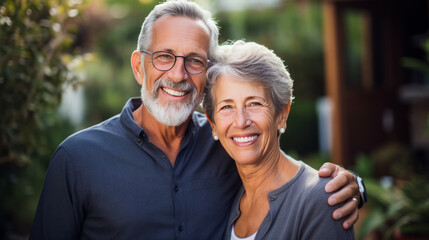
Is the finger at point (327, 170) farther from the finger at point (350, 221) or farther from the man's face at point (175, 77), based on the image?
the man's face at point (175, 77)

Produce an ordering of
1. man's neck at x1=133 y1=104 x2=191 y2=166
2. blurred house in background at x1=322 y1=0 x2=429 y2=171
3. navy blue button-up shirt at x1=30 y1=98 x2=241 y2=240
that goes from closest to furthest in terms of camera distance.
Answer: navy blue button-up shirt at x1=30 y1=98 x2=241 y2=240 < man's neck at x1=133 y1=104 x2=191 y2=166 < blurred house in background at x1=322 y1=0 x2=429 y2=171

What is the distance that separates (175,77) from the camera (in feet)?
7.60

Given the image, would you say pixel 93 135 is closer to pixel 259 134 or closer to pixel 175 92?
pixel 175 92

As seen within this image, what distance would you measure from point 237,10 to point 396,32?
191 inches

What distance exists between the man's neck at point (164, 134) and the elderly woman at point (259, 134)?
0.31 meters

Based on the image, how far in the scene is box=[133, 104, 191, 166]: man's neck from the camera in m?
2.41

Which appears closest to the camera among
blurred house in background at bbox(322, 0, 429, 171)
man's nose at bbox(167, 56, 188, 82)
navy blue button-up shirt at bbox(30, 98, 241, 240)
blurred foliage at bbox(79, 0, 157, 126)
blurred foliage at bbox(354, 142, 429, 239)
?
navy blue button-up shirt at bbox(30, 98, 241, 240)

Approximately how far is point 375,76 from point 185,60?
18.9 feet

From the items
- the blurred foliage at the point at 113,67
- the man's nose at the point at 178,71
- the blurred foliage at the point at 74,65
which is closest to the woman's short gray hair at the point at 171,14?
the man's nose at the point at 178,71

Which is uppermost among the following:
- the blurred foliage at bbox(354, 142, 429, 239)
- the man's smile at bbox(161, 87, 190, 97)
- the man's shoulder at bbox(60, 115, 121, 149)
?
the man's smile at bbox(161, 87, 190, 97)

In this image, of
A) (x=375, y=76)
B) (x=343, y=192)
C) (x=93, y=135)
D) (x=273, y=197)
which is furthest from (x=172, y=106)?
(x=375, y=76)

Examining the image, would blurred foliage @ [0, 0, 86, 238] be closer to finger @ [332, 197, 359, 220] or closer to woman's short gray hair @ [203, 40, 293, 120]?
woman's short gray hair @ [203, 40, 293, 120]

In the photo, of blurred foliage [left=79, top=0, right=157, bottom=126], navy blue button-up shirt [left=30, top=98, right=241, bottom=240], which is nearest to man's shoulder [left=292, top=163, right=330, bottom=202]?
navy blue button-up shirt [left=30, top=98, right=241, bottom=240]

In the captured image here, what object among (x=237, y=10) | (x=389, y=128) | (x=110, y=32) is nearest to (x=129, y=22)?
(x=110, y=32)
